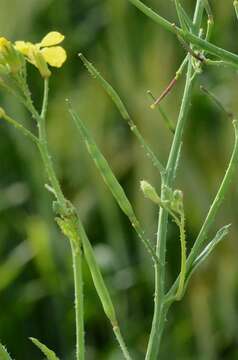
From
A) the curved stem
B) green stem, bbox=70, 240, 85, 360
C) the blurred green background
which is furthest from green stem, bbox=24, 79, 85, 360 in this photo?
the blurred green background

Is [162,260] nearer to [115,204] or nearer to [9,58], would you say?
[9,58]

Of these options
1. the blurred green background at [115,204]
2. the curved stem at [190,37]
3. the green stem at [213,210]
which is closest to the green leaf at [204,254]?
the green stem at [213,210]

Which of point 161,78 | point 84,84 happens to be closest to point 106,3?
point 84,84

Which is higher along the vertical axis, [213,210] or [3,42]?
[3,42]

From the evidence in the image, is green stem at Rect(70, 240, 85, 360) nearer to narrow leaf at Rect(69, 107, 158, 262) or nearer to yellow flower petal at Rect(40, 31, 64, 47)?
narrow leaf at Rect(69, 107, 158, 262)

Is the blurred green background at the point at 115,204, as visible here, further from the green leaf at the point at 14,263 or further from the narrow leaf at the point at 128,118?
the narrow leaf at the point at 128,118

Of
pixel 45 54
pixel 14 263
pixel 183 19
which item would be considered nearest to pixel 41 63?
pixel 45 54
